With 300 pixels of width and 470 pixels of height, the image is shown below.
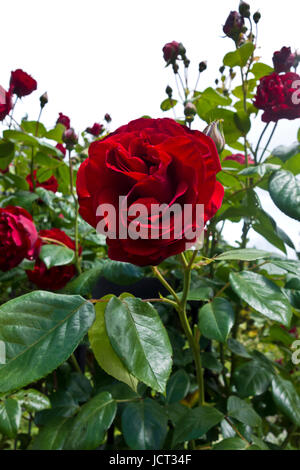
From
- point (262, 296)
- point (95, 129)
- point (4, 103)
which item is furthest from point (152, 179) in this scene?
point (95, 129)

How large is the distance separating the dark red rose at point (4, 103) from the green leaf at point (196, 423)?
64 cm

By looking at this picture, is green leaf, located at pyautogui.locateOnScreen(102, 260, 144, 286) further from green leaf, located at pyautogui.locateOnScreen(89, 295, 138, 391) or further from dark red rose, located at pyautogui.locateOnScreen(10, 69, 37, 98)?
dark red rose, located at pyautogui.locateOnScreen(10, 69, 37, 98)

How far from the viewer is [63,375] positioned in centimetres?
69

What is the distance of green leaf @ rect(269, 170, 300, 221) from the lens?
487mm

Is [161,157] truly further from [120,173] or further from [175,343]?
[175,343]

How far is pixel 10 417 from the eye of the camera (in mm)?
514

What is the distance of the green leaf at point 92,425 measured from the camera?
44 cm

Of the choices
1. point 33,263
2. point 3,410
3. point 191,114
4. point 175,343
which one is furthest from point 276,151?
point 3,410

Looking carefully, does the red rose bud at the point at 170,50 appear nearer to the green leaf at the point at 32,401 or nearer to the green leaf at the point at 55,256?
the green leaf at the point at 55,256

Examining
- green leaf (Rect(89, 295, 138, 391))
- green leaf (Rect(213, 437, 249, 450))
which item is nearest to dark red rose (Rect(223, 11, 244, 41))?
green leaf (Rect(89, 295, 138, 391))

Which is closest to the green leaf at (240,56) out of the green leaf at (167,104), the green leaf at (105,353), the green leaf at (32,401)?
the green leaf at (167,104)

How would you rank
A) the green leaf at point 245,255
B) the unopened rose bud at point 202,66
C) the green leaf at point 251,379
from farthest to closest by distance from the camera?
the unopened rose bud at point 202,66 → the green leaf at point 251,379 → the green leaf at point 245,255

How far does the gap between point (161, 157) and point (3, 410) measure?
46 centimetres

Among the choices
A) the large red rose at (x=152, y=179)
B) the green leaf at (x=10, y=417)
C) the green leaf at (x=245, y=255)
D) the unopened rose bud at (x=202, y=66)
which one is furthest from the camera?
the unopened rose bud at (x=202, y=66)
